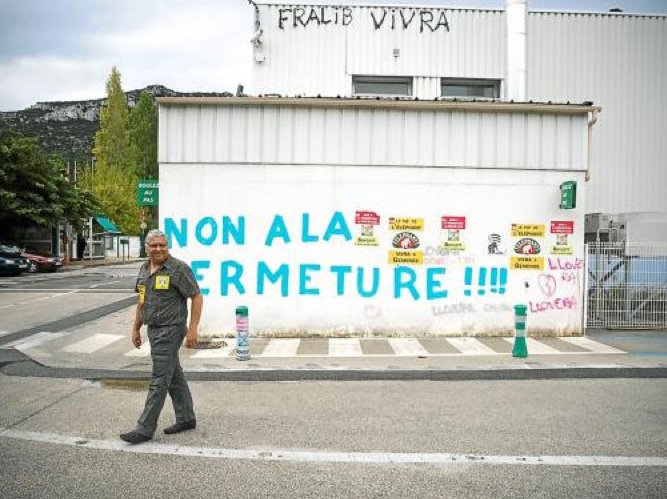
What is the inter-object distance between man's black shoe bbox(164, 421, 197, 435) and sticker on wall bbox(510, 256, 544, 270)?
26.7 feet

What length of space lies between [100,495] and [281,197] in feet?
26.5

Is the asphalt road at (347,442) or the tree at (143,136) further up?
the tree at (143,136)

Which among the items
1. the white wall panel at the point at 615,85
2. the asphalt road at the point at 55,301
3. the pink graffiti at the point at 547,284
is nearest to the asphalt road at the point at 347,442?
the pink graffiti at the point at 547,284

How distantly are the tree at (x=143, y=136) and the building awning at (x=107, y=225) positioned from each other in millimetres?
13285

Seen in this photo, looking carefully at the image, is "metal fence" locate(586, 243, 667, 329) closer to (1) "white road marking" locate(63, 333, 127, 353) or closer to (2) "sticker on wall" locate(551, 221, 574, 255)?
(2) "sticker on wall" locate(551, 221, 574, 255)

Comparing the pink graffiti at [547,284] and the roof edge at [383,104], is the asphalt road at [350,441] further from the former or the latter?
the roof edge at [383,104]

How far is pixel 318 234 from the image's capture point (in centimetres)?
1187

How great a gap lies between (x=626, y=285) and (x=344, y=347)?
20.7 ft

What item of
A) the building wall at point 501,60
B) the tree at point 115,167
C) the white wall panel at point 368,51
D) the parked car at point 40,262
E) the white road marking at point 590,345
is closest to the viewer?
the white road marking at point 590,345

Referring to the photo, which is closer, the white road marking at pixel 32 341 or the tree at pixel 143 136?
the white road marking at pixel 32 341

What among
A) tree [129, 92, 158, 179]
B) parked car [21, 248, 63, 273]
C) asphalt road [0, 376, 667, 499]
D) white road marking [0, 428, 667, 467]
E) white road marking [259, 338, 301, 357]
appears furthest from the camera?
tree [129, 92, 158, 179]

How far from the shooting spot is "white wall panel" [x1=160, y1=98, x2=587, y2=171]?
460 inches

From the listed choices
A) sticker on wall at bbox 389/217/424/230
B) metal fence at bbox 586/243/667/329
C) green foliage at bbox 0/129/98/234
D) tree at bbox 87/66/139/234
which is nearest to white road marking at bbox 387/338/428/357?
sticker on wall at bbox 389/217/424/230

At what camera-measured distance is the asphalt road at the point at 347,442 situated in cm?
443
